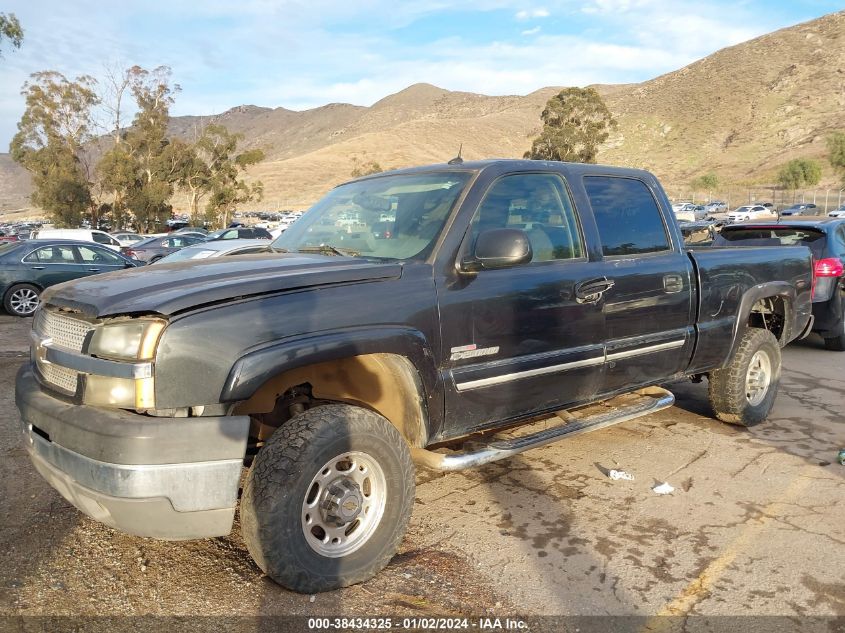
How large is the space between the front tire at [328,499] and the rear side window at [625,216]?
2.06 meters

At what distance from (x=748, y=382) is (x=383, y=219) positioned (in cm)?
345

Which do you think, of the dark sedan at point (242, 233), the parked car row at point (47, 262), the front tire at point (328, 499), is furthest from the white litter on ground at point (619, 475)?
the dark sedan at point (242, 233)

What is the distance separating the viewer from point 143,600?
2.96m

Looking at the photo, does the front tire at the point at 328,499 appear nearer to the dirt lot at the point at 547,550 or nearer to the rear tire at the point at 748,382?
the dirt lot at the point at 547,550

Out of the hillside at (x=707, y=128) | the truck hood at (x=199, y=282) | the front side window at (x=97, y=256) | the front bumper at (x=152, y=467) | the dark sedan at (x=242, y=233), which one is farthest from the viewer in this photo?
the hillside at (x=707, y=128)

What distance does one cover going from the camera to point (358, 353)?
3.00 m

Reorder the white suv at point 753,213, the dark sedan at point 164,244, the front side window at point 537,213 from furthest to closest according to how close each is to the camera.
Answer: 1. the white suv at point 753,213
2. the dark sedan at point 164,244
3. the front side window at point 537,213

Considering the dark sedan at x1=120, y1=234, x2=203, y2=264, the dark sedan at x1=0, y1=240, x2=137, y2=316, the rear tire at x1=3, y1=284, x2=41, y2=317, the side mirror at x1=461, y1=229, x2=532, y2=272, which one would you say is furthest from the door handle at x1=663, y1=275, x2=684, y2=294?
the dark sedan at x1=120, y1=234, x2=203, y2=264

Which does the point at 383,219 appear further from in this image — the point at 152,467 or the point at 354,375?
the point at 152,467

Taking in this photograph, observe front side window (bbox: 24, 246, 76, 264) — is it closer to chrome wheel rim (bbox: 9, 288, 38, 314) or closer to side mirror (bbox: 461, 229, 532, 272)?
chrome wheel rim (bbox: 9, 288, 38, 314)

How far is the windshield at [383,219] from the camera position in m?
3.61

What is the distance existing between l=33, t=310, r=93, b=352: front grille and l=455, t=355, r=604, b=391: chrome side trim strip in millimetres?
1722

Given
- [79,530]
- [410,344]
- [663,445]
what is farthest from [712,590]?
[79,530]

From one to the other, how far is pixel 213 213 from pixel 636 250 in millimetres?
50756
